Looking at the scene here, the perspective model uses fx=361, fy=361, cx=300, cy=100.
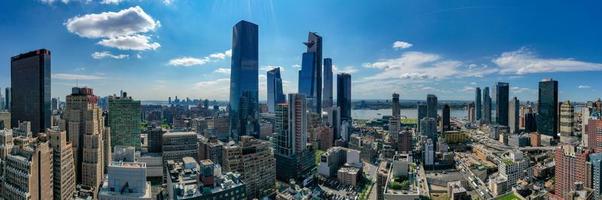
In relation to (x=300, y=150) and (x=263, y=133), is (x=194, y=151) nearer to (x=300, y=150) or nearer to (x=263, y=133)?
(x=300, y=150)

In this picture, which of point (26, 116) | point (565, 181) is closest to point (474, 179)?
point (565, 181)

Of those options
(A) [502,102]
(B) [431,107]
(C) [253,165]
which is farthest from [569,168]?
(A) [502,102]

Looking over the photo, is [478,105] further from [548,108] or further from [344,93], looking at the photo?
[344,93]

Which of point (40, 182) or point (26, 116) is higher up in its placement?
point (26, 116)

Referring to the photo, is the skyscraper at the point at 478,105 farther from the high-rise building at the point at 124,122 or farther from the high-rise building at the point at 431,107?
the high-rise building at the point at 124,122

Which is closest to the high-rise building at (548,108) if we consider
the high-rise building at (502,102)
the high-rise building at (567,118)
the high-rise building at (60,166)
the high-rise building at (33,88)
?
the high-rise building at (567,118)

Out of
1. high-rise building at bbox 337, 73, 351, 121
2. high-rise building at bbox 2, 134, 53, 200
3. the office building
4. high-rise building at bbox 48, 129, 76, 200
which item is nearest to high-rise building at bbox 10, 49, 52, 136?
the office building
